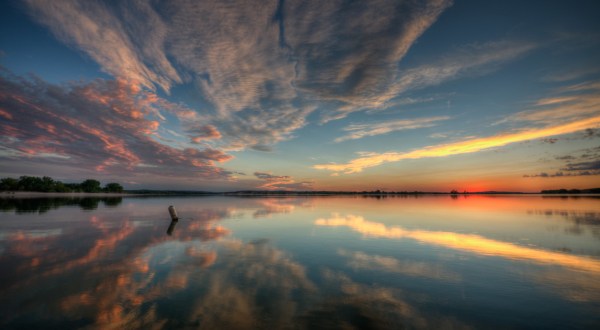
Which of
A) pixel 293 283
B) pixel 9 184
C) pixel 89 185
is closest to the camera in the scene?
pixel 293 283

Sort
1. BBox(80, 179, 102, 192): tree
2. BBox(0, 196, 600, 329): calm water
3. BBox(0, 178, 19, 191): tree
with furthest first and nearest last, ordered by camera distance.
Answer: BBox(80, 179, 102, 192): tree
BBox(0, 178, 19, 191): tree
BBox(0, 196, 600, 329): calm water

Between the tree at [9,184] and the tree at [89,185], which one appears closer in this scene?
the tree at [9,184]

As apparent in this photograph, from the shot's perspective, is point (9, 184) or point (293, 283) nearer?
point (293, 283)

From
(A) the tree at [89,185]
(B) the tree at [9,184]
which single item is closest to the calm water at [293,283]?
(B) the tree at [9,184]

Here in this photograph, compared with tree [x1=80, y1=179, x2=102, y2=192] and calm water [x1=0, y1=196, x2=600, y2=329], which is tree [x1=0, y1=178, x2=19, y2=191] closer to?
tree [x1=80, y1=179, x2=102, y2=192]

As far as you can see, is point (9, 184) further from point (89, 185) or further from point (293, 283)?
point (293, 283)

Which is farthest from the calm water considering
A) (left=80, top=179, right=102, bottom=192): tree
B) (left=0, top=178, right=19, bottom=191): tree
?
(left=80, top=179, right=102, bottom=192): tree

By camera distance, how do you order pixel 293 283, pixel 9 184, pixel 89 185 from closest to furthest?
pixel 293 283 → pixel 9 184 → pixel 89 185

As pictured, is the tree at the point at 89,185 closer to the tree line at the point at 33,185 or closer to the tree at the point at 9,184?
the tree line at the point at 33,185

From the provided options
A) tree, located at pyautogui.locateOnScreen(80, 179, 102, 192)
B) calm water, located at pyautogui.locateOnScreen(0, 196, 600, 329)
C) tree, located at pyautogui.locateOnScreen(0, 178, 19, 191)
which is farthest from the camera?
tree, located at pyautogui.locateOnScreen(80, 179, 102, 192)

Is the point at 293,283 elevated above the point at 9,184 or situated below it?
below

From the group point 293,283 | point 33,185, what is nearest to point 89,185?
point 33,185

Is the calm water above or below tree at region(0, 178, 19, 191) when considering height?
below

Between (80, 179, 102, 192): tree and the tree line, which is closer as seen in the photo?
the tree line
